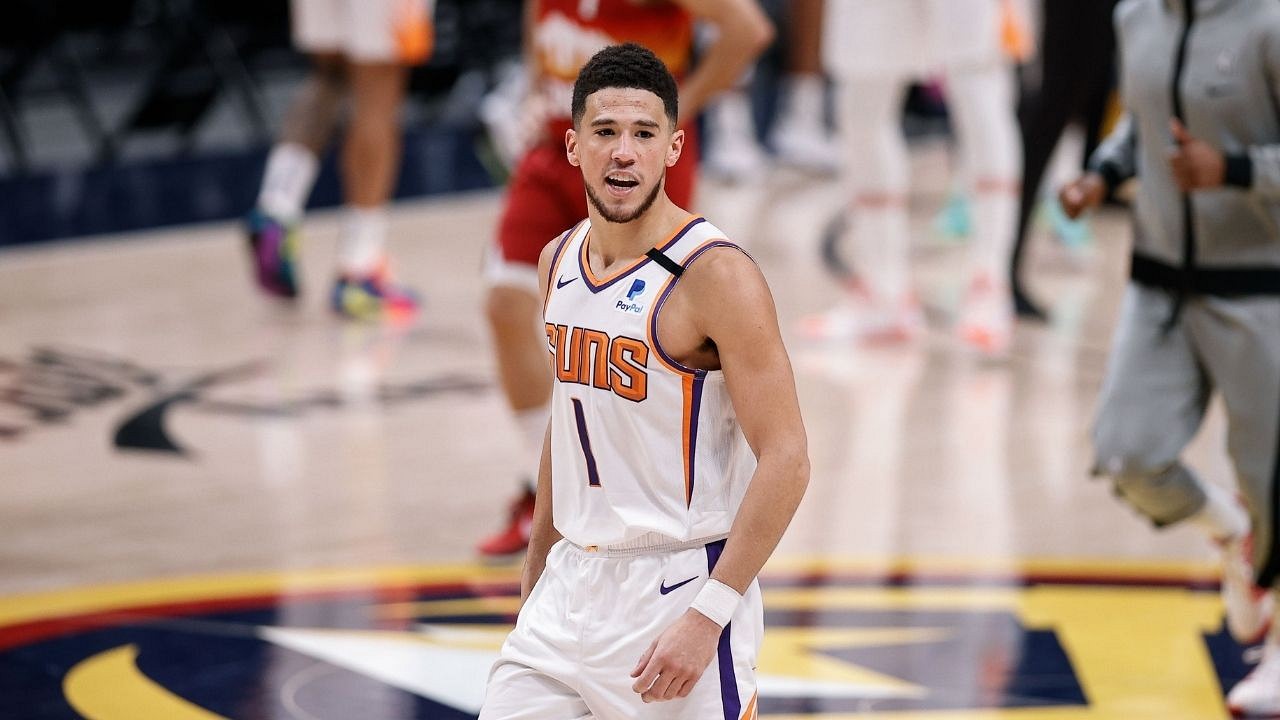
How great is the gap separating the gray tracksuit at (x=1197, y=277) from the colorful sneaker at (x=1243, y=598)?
0.37 ft

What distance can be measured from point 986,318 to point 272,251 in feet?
10.2

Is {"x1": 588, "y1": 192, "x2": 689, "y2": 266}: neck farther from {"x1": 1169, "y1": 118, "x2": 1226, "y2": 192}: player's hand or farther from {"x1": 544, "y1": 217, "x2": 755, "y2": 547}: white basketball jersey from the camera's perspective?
{"x1": 1169, "y1": 118, "x2": 1226, "y2": 192}: player's hand

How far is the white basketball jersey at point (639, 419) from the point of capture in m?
2.73

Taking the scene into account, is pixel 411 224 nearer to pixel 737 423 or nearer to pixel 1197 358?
pixel 1197 358

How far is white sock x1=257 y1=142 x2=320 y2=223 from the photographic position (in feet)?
27.7

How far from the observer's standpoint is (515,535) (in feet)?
16.8

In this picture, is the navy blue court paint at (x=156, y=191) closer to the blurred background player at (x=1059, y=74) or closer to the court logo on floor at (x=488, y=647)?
the blurred background player at (x=1059, y=74)

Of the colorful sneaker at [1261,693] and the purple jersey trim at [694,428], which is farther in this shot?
the colorful sneaker at [1261,693]

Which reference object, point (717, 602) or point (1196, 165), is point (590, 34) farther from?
point (717, 602)

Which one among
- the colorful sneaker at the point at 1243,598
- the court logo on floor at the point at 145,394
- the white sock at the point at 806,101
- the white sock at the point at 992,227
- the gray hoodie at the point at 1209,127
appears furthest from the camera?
the white sock at the point at 806,101

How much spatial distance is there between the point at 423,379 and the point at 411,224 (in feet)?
12.5


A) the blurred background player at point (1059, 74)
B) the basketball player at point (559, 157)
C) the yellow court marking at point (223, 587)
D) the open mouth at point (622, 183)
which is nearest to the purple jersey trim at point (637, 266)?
the open mouth at point (622, 183)

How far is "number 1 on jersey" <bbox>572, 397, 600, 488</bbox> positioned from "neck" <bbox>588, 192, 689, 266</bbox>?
0.72ft

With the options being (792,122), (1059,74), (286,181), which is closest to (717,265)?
(1059,74)
